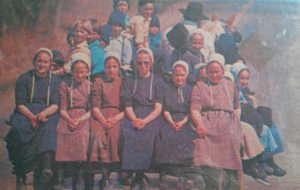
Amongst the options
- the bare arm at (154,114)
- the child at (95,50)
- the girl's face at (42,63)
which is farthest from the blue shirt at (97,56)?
the bare arm at (154,114)

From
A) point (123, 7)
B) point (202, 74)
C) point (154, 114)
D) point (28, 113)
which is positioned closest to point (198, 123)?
point (154, 114)

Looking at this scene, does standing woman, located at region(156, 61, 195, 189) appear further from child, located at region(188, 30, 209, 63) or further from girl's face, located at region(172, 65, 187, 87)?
child, located at region(188, 30, 209, 63)

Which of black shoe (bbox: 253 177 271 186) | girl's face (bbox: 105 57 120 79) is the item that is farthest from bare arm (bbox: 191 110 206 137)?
girl's face (bbox: 105 57 120 79)

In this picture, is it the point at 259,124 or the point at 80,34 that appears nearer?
the point at 259,124

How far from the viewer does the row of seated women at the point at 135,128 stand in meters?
7.38

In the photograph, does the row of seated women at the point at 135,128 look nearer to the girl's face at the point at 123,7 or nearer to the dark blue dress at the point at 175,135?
the dark blue dress at the point at 175,135

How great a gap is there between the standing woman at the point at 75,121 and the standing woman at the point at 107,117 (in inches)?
4.8

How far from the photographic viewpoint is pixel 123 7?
26.3 feet

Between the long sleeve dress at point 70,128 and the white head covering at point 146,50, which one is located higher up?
the white head covering at point 146,50

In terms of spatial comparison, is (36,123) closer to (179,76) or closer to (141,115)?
(141,115)

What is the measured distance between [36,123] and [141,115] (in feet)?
5.11

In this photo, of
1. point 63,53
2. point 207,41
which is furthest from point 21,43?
point 207,41

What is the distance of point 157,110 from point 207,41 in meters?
1.38

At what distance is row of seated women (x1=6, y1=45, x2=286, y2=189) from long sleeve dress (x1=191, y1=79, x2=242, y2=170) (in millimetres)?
15
